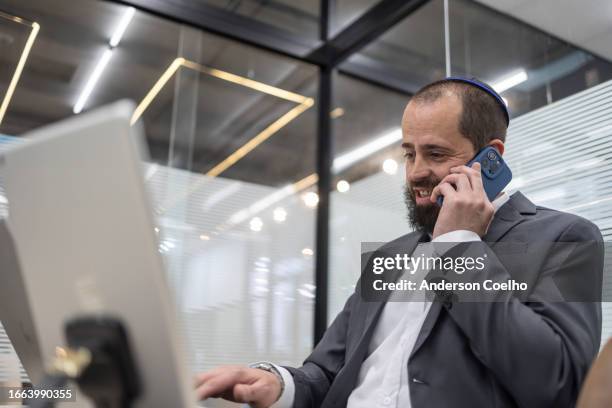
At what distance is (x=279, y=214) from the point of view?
3045 millimetres

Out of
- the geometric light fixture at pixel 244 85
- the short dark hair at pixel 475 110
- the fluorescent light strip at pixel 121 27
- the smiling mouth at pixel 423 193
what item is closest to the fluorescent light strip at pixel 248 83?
the geometric light fixture at pixel 244 85

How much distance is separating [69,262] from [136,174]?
123 mm

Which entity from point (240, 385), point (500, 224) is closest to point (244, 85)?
point (500, 224)

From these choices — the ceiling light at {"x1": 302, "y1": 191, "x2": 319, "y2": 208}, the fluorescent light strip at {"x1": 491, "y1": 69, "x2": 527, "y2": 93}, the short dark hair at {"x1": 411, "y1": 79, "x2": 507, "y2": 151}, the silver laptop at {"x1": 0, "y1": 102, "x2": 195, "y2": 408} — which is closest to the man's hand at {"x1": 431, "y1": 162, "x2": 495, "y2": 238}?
the short dark hair at {"x1": 411, "y1": 79, "x2": 507, "y2": 151}

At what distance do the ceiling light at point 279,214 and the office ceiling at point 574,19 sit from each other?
1388 millimetres

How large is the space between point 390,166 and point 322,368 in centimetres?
159

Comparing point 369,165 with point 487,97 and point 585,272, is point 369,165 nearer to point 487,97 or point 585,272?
point 487,97

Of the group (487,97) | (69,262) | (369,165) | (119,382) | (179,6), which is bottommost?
(119,382)

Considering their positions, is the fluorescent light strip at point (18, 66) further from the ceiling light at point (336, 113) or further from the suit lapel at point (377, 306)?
the suit lapel at point (377, 306)

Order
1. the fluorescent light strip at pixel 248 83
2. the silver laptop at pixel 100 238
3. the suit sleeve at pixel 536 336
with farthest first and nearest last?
1. the fluorescent light strip at pixel 248 83
2. the suit sleeve at pixel 536 336
3. the silver laptop at pixel 100 238

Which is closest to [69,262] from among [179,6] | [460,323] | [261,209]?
[460,323]

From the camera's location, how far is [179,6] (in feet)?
9.67

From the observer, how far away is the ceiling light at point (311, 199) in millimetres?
3141

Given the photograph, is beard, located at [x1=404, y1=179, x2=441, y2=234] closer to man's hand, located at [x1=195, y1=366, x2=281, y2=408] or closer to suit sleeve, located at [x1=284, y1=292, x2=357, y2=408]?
suit sleeve, located at [x1=284, y1=292, x2=357, y2=408]
